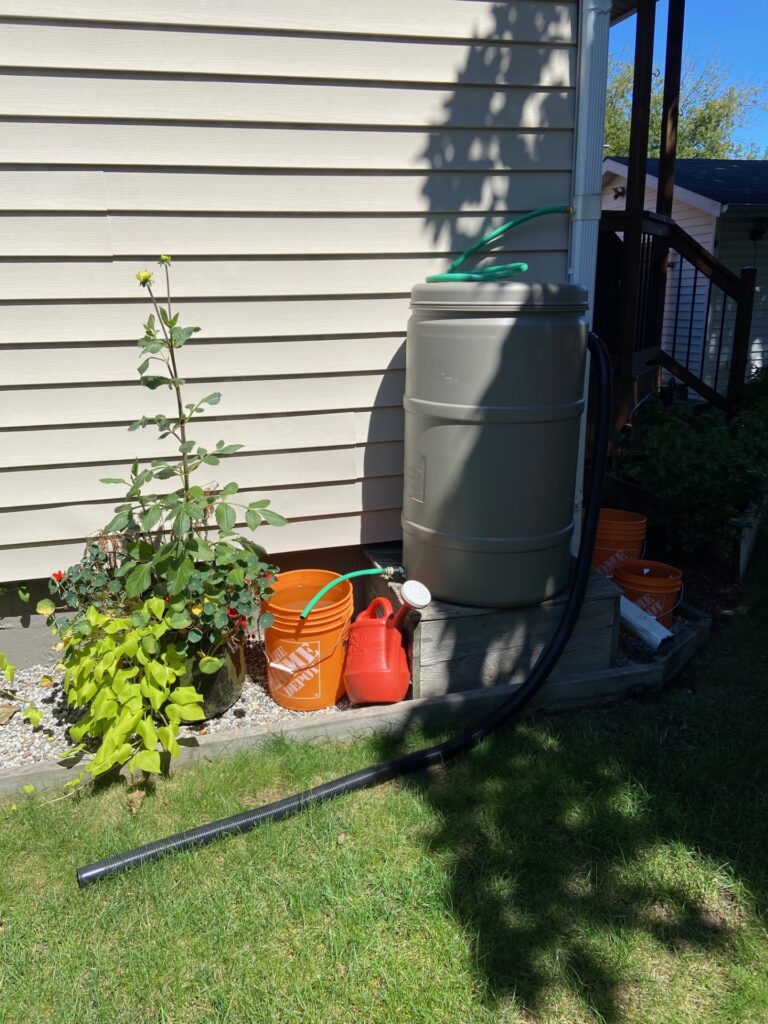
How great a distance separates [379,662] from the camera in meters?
2.71

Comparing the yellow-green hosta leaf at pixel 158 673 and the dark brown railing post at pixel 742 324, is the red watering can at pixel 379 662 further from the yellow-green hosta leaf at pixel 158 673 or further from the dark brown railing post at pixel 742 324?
the dark brown railing post at pixel 742 324

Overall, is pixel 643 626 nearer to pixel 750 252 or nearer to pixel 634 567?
pixel 634 567

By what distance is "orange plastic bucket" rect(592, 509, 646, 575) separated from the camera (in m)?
3.61

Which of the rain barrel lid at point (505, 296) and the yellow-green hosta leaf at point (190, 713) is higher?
the rain barrel lid at point (505, 296)

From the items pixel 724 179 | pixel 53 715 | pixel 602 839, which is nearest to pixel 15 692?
pixel 53 715

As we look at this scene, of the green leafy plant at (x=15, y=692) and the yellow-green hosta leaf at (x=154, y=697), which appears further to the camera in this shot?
the green leafy plant at (x=15, y=692)

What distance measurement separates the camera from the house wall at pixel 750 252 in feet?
34.7

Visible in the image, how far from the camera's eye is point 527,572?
2.76 meters

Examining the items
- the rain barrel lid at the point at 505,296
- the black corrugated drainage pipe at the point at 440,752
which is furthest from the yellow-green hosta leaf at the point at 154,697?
the rain barrel lid at the point at 505,296

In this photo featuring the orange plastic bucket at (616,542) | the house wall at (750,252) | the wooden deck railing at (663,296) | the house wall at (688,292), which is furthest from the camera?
the house wall at (688,292)

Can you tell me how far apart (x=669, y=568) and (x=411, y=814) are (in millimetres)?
1816

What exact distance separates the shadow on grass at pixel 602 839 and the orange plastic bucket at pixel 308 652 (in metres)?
0.36

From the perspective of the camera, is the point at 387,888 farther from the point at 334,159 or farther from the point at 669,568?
the point at 334,159

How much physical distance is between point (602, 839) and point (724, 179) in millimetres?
11879
